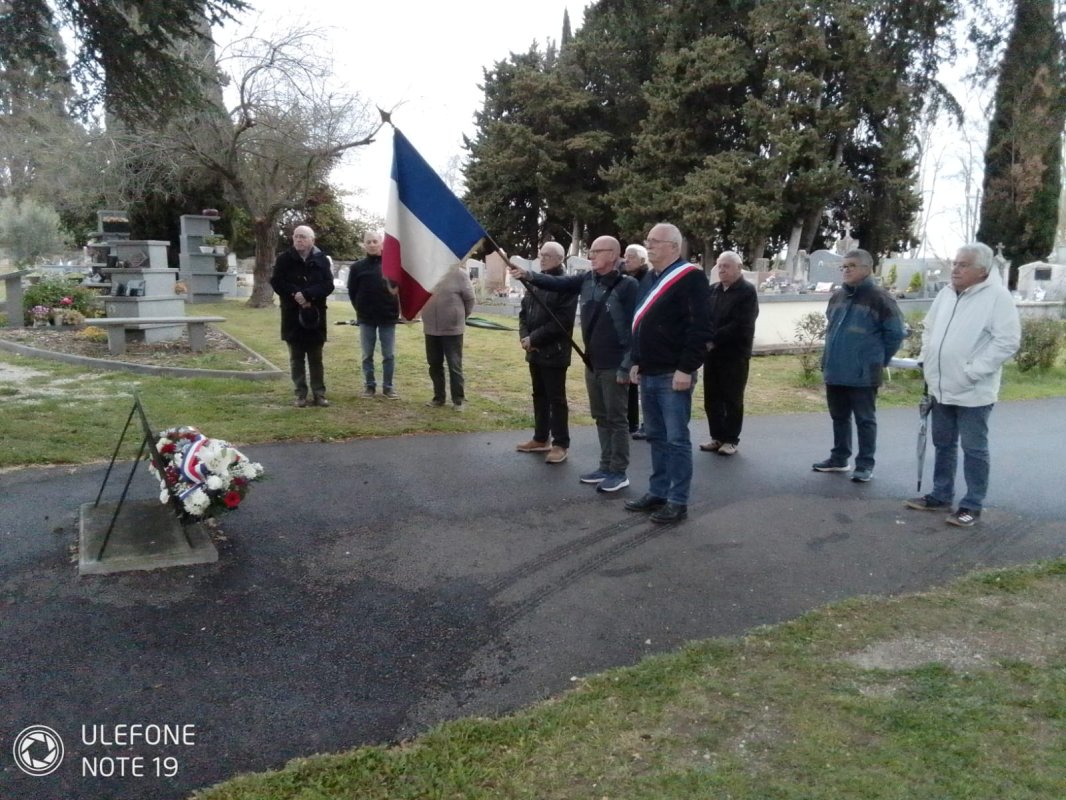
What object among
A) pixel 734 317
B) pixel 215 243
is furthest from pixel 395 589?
pixel 215 243

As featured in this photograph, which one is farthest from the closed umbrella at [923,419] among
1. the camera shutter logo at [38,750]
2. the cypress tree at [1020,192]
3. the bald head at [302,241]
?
the cypress tree at [1020,192]

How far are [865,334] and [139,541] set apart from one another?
5512mm

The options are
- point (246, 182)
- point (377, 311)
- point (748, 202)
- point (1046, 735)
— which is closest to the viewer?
point (1046, 735)

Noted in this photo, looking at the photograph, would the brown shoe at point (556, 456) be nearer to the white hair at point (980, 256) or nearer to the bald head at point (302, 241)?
the bald head at point (302, 241)

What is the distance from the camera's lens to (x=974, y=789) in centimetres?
273

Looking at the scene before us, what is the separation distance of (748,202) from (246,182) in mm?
16709

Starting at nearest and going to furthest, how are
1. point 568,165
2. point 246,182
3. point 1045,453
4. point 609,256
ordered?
point 609,256, point 1045,453, point 246,182, point 568,165

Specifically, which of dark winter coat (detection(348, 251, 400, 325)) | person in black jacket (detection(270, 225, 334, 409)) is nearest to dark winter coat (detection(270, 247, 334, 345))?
person in black jacket (detection(270, 225, 334, 409))

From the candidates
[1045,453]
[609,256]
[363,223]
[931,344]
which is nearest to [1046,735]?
[931,344]

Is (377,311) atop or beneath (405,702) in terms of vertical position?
atop

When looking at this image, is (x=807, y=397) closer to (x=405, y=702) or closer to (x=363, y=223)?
(x=405, y=702)

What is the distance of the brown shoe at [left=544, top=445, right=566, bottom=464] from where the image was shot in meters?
7.22

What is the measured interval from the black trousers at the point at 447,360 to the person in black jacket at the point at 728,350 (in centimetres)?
277

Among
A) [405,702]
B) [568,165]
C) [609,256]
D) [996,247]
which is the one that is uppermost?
[568,165]
